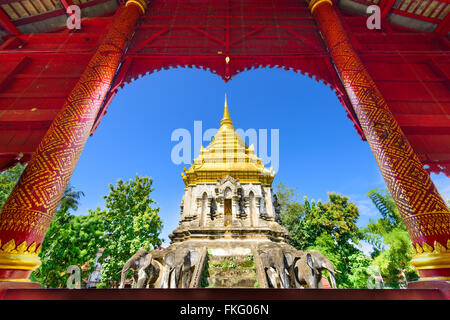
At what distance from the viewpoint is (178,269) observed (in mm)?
6438

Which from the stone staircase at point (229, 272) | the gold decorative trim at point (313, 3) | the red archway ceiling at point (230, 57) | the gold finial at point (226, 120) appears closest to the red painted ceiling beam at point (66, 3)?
the red archway ceiling at point (230, 57)

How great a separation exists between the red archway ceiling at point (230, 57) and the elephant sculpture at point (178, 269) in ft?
15.1

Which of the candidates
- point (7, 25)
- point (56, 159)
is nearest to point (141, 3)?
point (7, 25)

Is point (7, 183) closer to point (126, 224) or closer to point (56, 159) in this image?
point (126, 224)

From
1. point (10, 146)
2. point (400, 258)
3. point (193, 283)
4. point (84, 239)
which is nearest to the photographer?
point (10, 146)

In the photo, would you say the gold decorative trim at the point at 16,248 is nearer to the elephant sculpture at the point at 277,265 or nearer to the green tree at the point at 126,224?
the elephant sculpture at the point at 277,265

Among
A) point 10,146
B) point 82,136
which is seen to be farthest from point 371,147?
point 10,146

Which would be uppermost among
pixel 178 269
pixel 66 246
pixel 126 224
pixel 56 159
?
pixel 126 224

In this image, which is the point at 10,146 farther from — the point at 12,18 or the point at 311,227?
the point at 311,227

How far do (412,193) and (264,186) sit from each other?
741 centimetres

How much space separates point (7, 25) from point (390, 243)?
21177mm

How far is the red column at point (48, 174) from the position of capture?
256 centimetres

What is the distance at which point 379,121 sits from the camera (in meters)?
3.76

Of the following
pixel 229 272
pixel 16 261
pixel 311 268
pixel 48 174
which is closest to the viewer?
pixel 16 261
